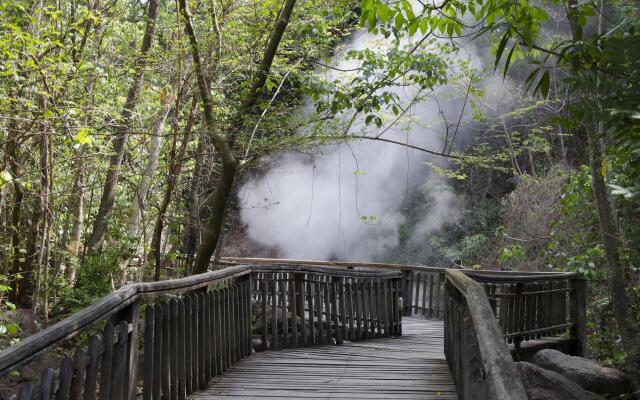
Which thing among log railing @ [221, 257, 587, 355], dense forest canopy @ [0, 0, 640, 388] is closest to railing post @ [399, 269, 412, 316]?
dense forest canopy @ [0, 0, 640, 388]

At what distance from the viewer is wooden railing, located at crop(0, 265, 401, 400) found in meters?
2.56

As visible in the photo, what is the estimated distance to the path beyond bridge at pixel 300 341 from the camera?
263 centimetres

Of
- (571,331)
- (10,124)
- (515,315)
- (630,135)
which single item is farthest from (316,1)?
(630,135)

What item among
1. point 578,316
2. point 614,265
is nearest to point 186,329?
point 614,265

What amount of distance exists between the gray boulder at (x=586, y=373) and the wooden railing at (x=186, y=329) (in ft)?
8.80

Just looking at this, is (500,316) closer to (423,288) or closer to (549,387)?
(549,387)

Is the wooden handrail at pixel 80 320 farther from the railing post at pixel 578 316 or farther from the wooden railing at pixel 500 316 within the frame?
the railing post at pixel 578 316

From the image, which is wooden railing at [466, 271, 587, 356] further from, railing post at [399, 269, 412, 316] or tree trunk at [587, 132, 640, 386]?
railing post at [399, 269, 412, 316]

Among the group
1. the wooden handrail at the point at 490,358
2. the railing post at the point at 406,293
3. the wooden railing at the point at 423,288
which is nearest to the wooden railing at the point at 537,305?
the wooden handrail at the point at 490,358

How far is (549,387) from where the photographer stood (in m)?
6.28

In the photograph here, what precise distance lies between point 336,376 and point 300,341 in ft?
6.85

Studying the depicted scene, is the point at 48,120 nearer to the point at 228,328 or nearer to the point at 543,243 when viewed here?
the point at 228,328

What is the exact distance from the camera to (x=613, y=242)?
27.6 feet

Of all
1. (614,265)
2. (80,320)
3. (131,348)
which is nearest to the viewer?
(80,320)
